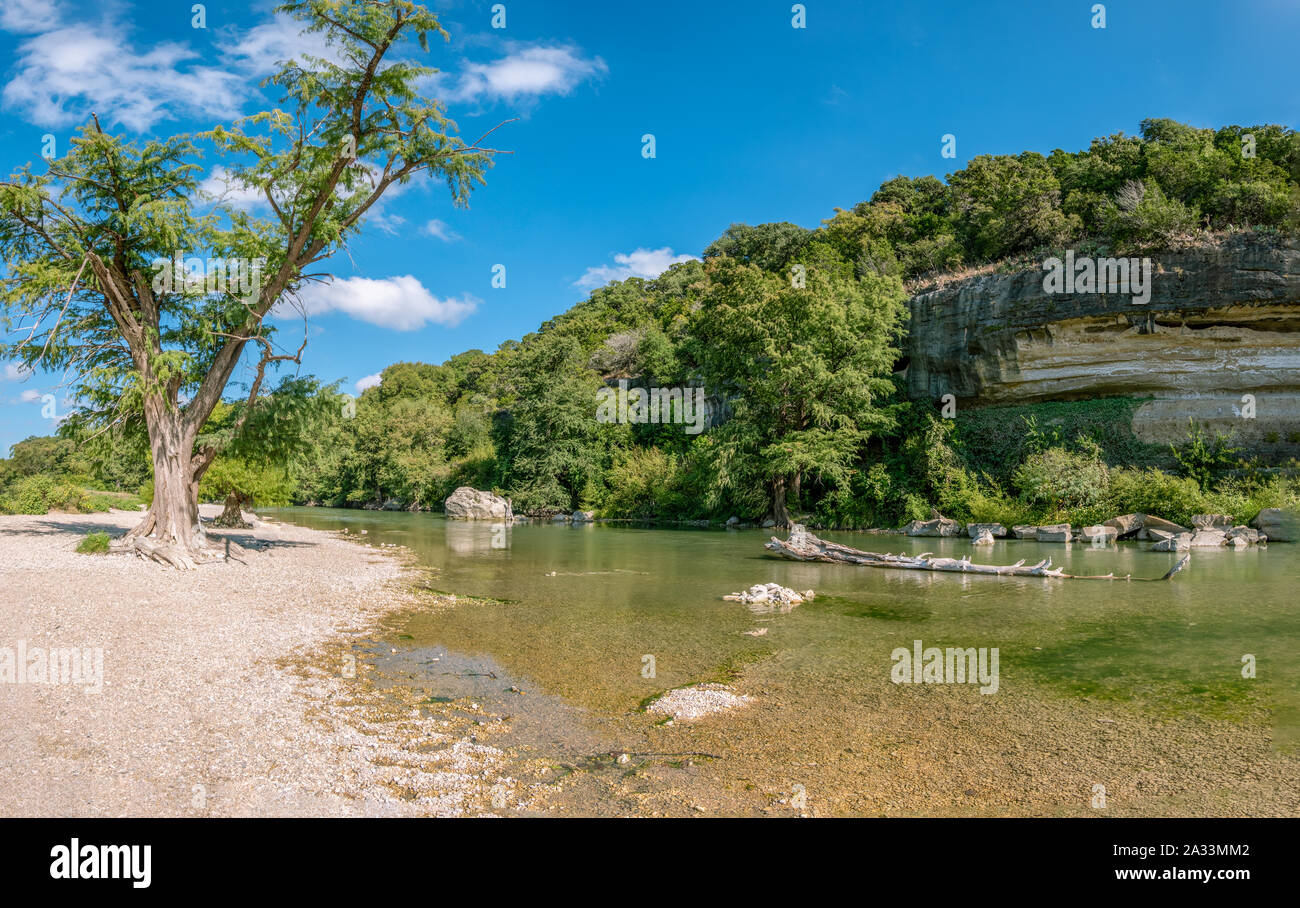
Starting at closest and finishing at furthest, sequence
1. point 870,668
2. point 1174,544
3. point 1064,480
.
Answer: point 870,668
point 1174,544
point 1064,480

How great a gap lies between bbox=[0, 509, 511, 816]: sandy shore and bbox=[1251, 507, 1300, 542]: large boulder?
29293mm

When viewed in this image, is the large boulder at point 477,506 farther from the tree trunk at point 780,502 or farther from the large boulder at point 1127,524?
the large boulder at point 1127,524

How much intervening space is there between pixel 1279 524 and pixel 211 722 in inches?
1241

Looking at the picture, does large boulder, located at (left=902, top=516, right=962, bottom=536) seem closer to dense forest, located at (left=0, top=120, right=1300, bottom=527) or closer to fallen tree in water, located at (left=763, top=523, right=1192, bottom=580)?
dense forest, located at (left=0, top=120, right=1300, bottom=527)

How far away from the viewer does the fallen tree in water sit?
16.6m

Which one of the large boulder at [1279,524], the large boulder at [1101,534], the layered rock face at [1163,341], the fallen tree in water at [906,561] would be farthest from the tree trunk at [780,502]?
the large boulder at [1279,524]

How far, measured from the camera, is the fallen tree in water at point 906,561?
16641 millimetres

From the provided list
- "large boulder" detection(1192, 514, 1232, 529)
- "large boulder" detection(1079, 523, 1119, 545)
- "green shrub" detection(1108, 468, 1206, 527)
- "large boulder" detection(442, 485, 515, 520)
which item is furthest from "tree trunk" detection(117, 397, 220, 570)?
"large boulder" detection(442, 485, 515, 520)

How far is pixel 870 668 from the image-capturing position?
8.72 m

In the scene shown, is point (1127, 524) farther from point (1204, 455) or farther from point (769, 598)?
point (769, 598)

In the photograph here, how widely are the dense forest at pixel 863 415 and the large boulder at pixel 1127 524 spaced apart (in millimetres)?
1339

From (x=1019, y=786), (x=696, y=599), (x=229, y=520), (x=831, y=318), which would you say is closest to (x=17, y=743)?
(x=1019, y=786)

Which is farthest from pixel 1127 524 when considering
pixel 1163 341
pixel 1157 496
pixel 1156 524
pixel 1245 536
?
pixel 1163 341
